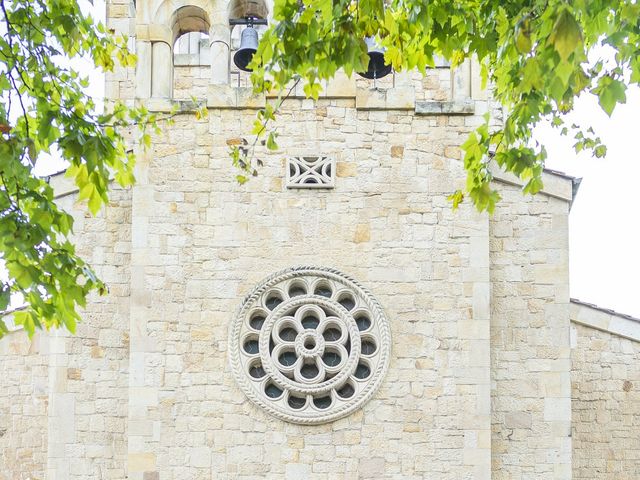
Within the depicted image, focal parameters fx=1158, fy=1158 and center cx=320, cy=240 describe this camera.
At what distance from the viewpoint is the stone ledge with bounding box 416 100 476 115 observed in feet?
36.2

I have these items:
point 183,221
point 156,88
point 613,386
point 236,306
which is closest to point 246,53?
point 156,88

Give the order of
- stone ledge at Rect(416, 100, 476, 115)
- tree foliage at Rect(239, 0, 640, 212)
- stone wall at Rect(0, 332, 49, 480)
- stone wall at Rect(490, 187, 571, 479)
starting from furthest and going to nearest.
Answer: stone wall at Rect(0, 332, 49, 480)
stone ledge at Rect(416, 100, 476, 115)
stone wall at Rect(490, 187, 571, 479)
tree foliage at Rect(239, 0, 640, 212)

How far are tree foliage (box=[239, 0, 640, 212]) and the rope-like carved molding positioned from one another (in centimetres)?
284

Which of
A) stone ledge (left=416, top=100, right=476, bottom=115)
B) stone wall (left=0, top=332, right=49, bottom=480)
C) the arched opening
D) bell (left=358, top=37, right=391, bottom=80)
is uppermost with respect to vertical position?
the arched opening

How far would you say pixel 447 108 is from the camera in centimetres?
1106

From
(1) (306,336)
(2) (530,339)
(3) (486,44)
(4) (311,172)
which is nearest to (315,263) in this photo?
(1) (306,336)

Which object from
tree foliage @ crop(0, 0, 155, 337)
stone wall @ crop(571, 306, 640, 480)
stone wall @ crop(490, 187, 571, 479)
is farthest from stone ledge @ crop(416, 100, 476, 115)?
tree foliage @ crop(0, 0, 155, 337)

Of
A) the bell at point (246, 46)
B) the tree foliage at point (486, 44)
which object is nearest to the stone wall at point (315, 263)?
the bell at point (246, 46)

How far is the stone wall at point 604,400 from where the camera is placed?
11.6 meters

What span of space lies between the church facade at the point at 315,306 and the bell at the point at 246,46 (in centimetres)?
24

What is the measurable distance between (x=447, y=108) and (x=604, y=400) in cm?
341

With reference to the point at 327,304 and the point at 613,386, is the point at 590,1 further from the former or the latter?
the point at 613,386

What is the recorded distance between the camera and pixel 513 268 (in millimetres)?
11102

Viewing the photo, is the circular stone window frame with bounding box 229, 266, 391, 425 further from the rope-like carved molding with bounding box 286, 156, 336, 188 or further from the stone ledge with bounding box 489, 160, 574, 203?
the stone ledge with bounding box 489, 160, 574, 203
